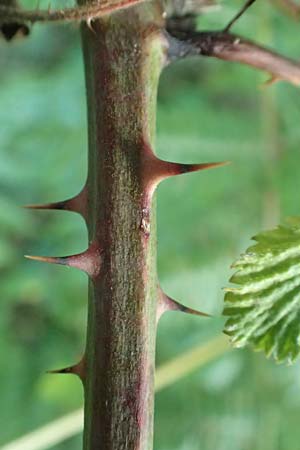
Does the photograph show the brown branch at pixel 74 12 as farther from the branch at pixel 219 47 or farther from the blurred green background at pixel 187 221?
the blurred green background at pixel 187 221

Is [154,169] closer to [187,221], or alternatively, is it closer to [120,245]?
[120,245]

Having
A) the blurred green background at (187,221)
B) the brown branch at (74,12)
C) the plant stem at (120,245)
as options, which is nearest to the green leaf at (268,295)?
the plant stem at (120,245)

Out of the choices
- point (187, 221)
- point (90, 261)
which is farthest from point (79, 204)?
point (187, 221)

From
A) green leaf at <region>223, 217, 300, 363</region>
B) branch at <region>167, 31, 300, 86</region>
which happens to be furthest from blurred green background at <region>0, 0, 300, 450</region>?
green leaf at <region>223, 217, 300, 363</region>

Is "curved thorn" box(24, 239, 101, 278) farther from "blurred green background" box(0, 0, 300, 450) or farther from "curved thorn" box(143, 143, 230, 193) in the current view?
"blurred green background" box(0, 0, 300, 450)

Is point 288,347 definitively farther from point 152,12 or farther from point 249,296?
point 152,12

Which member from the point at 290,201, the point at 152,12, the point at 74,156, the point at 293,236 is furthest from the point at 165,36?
the point at 74,156
